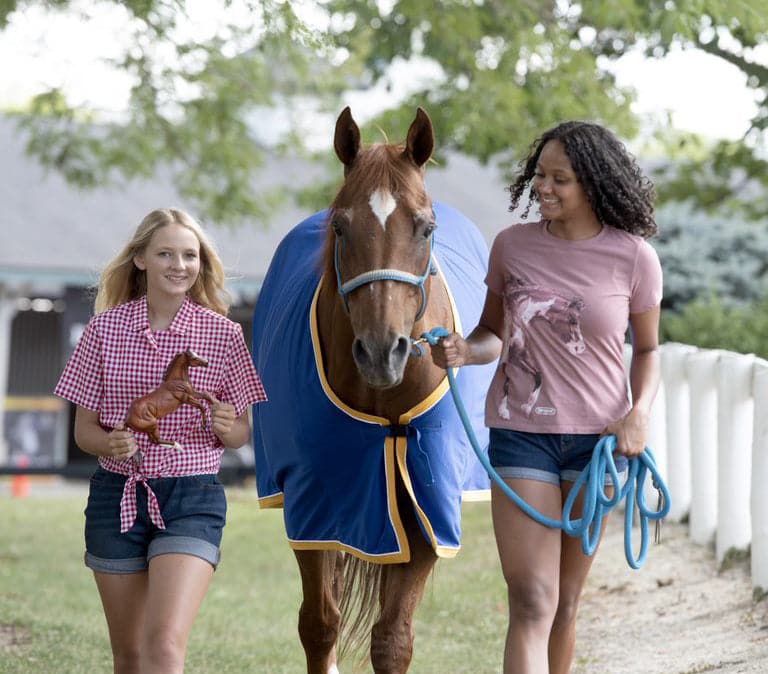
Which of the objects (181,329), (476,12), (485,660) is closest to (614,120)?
(476,12)

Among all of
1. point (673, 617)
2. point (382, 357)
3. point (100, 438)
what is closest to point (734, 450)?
point (673, 617)

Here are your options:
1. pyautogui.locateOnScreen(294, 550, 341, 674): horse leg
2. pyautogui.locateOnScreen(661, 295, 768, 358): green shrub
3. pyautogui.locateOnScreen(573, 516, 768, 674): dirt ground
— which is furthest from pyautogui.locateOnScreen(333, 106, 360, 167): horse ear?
pyautogui.locateOnScreen(661, 295, 768, 358): green shrub

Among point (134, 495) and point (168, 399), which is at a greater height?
point (168, 399)

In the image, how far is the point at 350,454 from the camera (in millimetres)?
3949

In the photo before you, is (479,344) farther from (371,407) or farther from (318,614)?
(318,614)

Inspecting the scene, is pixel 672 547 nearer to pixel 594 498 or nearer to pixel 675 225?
pixel 594 498

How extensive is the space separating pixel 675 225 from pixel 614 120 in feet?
10.0

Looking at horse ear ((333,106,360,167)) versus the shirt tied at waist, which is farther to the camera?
horse ear ((333,106,360,167))

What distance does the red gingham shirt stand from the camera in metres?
3.37

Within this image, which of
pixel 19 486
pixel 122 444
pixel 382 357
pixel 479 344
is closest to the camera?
pixel 382 357

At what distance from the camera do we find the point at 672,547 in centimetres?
708

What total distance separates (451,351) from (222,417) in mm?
676

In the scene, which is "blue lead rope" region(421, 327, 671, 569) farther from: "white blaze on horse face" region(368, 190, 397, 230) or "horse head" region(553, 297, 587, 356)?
"white blaze on horse face" region(368, 190, 397, 230)

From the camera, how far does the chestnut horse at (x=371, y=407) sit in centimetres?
337
